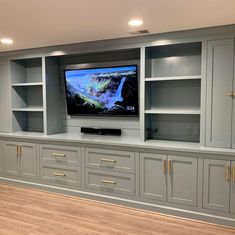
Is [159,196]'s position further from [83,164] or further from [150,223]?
[83,164]

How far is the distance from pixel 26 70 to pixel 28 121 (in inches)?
38.7

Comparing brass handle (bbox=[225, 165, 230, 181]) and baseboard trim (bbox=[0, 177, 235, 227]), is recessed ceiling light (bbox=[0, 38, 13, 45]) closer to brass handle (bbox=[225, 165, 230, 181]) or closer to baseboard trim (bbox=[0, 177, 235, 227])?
baseboard trim (bbox=[0, 177, 235, 227])

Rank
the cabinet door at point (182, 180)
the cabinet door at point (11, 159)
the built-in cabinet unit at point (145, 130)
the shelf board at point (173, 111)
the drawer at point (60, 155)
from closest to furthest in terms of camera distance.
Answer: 1. the built-in cabinet unit at point (145, 130)
2. the cabinet door at point (182, 180)
3. the shelf board at point (173, 111)
4. the drawer at point (60, 155)
5. the cabinet door at point (11, 159)

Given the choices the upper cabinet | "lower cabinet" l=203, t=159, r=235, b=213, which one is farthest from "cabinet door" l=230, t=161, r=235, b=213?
the upper cabinet

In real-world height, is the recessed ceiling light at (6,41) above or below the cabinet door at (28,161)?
above

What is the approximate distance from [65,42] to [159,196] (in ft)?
8.37

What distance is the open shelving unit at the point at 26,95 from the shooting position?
4770mm

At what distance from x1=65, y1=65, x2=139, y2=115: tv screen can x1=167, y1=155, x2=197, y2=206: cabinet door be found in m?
1.08

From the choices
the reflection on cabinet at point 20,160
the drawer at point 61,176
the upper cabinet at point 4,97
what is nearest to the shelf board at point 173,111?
the drawer at point 61,176

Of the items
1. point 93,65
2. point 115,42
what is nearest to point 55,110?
point 93,65

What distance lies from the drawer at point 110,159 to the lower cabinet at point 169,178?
7.6 inches

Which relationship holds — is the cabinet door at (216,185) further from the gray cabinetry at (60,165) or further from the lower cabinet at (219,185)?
the gray cabinetry at (60,165)

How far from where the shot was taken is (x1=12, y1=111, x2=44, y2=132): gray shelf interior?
16.0 ft

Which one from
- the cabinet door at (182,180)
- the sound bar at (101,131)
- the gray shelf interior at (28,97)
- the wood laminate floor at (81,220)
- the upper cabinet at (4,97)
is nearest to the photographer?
the wood laminate floor at (81,220)
